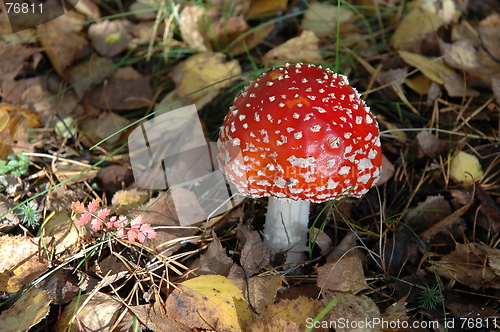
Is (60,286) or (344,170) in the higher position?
(344,170)

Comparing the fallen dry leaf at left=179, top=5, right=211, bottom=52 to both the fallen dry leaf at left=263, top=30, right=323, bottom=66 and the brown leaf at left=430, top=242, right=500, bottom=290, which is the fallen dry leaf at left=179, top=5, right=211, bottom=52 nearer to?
the fallen dry leaf at left=263, top=30, right=323, bottom=66

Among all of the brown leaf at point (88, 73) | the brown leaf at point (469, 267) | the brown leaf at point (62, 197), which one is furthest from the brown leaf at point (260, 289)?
the brown leaf at point (88, 73)

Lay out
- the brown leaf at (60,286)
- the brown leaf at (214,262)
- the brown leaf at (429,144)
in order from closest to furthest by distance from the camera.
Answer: the brown leaf at (60,286), the brown leaf at (214,262), the brown leaf at (429,144)

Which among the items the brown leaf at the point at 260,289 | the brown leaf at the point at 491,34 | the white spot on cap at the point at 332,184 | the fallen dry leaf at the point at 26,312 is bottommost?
the brown leaf at the point at 260,289

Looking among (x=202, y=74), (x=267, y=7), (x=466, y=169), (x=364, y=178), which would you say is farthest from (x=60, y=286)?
(x=267, y=7)

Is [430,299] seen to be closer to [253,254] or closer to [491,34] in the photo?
[253,254]

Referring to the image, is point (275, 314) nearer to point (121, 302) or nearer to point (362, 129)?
point (121, 302)

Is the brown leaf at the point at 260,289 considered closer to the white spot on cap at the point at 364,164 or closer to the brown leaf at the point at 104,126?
the white spot on cap at the point at 364,164

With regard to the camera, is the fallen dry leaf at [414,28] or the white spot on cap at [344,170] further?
the fallen dry leaf at [414,28]
